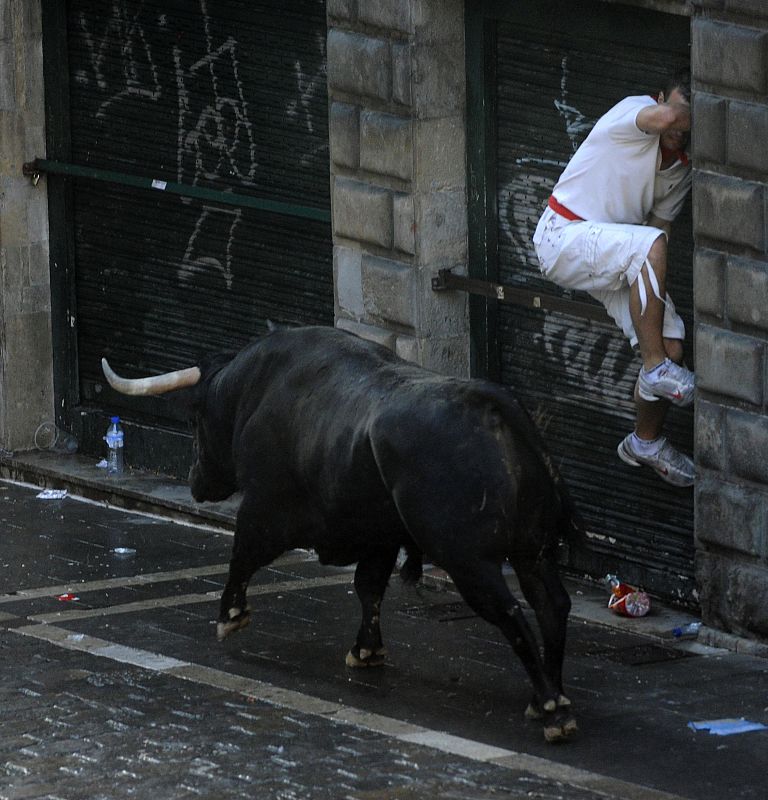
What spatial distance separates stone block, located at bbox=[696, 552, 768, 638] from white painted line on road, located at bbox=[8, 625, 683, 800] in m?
1.99

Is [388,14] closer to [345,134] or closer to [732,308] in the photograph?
[345,134]

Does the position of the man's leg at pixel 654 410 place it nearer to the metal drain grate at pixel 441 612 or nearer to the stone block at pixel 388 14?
the metal drain grate at pixel 441 612

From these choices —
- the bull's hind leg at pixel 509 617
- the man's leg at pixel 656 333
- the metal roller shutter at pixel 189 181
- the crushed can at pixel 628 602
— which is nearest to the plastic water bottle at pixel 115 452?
the metal roller shutter at pixel 189 181

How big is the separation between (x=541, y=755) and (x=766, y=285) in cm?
252

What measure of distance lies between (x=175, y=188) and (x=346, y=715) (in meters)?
5.52

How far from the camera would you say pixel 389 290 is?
12.0 meters

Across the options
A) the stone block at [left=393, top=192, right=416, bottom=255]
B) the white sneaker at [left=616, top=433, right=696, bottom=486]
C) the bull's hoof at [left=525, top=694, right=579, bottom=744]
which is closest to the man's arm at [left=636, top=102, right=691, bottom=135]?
the white sneaker at [left=616, top=433, right=696, bottom=486]

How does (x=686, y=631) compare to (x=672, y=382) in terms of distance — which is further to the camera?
(x=686, y=631)

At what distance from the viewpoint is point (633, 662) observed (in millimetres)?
10078

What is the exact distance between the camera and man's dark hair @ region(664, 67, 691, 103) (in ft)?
33.4

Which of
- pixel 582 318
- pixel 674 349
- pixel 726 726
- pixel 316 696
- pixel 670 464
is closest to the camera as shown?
pixel 726 726

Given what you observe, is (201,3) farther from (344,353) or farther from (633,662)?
(633,662)

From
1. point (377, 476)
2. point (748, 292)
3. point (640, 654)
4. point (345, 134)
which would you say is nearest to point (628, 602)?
point (640, 654)

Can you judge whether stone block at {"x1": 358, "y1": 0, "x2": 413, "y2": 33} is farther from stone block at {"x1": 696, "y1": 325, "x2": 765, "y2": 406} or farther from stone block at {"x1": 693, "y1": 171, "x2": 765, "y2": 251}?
stone block at {"x1": 696, "y1": 325, "x2": 765, "y2": 406}
